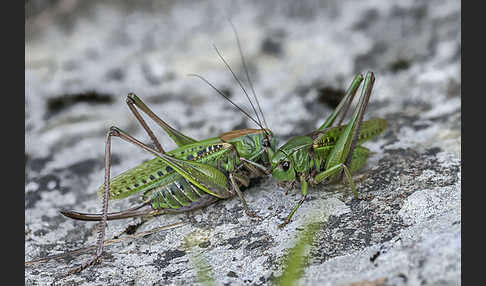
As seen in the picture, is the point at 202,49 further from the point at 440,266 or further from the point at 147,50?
the point at 440,266

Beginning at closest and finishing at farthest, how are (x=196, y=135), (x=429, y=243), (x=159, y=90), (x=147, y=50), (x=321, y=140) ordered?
(x=429, y=243) < (x=321, y=140) < (x=196, y=135) < (x=159, y=90) < (x=147, y=50)

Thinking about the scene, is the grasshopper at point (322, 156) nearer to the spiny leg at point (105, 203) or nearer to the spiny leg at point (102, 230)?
the spiny leg at point (105, 203)

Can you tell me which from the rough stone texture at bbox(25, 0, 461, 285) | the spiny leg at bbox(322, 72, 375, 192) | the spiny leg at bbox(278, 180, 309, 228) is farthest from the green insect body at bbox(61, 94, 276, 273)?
the spiny leg at bbox(322, 72, 375, 192)

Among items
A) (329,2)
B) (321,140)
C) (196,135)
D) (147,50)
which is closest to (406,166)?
(321,140)

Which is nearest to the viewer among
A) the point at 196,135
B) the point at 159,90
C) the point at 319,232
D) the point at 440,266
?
the point at 440,266

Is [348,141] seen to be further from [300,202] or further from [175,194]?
[175,194]

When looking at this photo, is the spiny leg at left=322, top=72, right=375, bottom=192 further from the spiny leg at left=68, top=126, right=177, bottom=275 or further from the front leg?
the spiny leg at left=68, top=126, right=177, bottom=275
